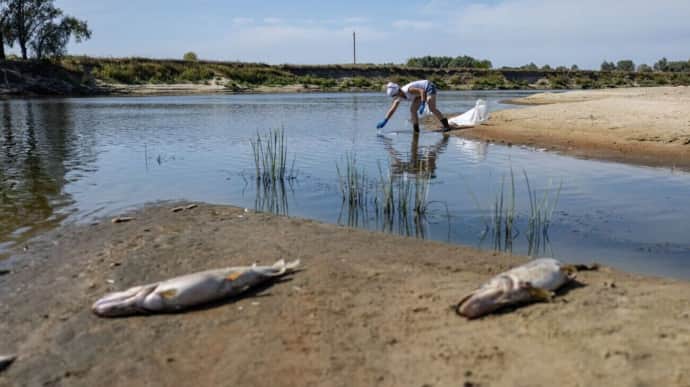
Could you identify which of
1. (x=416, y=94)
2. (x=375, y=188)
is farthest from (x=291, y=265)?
(x=416, y=94)

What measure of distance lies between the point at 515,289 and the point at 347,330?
1.34m

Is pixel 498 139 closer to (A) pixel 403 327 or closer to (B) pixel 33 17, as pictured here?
(A) pixel 403 327

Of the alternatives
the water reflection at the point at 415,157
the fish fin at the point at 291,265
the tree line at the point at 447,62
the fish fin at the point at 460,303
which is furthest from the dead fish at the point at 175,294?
the tree line at the point at 447,62

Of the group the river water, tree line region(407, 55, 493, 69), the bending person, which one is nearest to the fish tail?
the river water

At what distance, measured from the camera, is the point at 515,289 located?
5.08 m

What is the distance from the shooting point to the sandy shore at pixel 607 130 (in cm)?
1502

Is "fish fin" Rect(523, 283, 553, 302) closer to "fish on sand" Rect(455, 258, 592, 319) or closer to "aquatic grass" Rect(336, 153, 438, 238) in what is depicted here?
"fish on sand" Rect(455, 258, 592, 319)

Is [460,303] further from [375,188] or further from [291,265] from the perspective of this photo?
[375,188]

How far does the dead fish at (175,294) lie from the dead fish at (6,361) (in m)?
0.79

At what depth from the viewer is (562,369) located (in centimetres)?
418

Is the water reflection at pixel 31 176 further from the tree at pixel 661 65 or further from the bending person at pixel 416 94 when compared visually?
the tree at pixel 661 65

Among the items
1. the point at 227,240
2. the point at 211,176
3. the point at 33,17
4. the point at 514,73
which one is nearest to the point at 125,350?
the point at 227,240

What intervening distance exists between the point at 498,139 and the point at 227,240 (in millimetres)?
12205

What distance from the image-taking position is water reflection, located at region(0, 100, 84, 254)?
9062 millimetres
